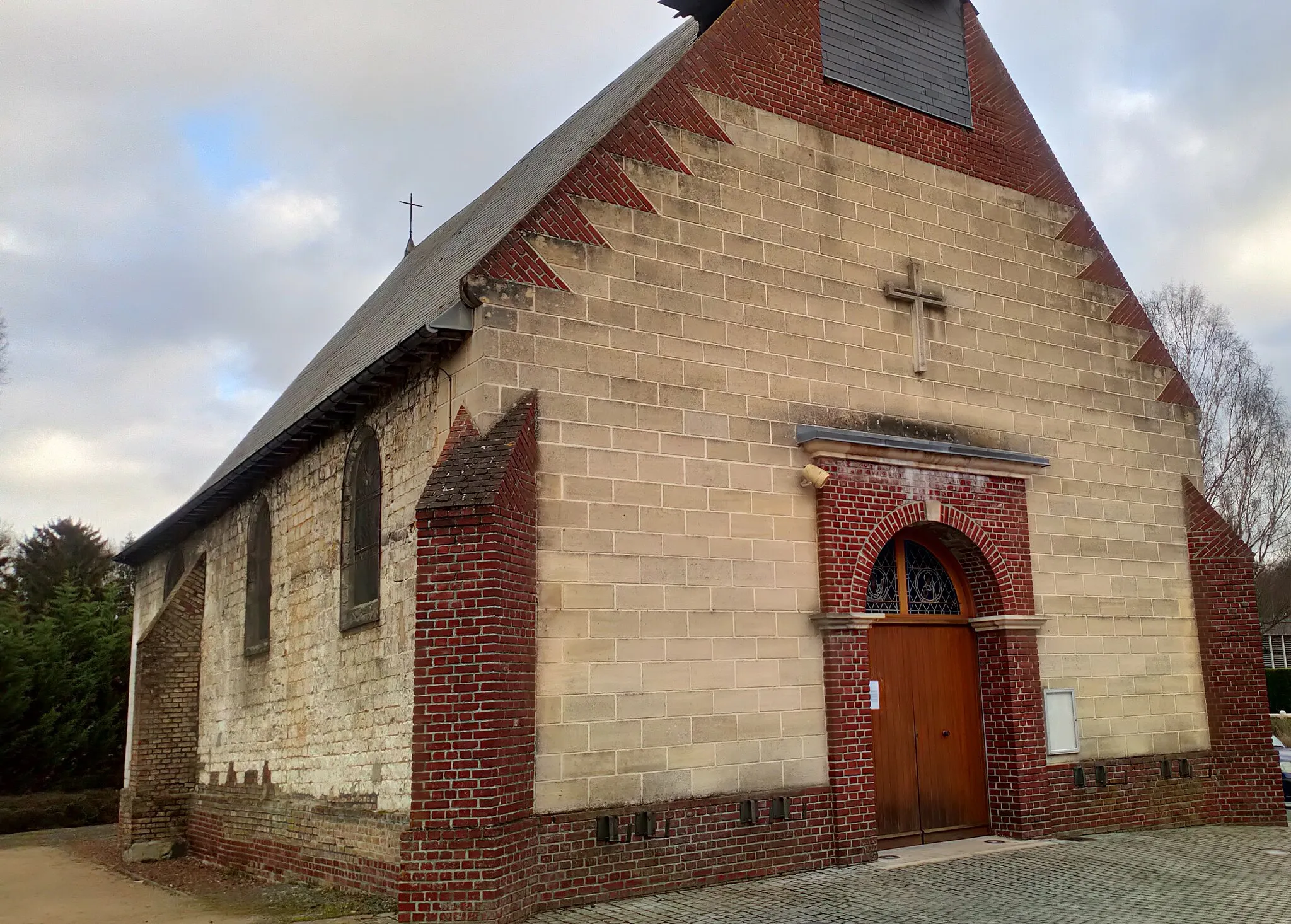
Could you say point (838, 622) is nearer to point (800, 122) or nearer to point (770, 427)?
point (770, 427)

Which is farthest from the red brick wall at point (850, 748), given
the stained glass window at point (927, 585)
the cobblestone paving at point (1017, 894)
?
the stained glass window at point (927, 585)

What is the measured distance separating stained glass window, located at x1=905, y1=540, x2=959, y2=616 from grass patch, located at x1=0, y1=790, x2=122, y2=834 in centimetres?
1711

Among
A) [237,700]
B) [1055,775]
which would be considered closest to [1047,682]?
[1055,775]

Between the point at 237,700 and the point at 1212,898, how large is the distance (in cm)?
1132

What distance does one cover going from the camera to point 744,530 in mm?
10156

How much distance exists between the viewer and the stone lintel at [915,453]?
10.6 m

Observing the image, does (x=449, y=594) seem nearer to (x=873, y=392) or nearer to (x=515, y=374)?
(x=515, y=374)

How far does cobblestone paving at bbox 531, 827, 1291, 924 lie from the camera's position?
805 cm

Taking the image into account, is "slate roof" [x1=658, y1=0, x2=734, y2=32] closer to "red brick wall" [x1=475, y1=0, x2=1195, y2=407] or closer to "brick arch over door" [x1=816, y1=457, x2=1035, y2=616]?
"red brick wall" [x1=475, y1=0, x2=1195, y2=407]

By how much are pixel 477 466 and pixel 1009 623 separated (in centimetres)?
606

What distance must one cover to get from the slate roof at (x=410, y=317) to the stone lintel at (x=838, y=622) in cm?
418

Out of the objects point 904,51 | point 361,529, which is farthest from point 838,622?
point 904,51

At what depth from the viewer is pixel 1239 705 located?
1301 centimetres

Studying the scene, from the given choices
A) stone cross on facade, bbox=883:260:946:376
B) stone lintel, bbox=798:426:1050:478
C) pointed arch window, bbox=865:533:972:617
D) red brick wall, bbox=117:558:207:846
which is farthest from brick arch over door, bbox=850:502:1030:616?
red brick wall, bbox=117:558:207:846
